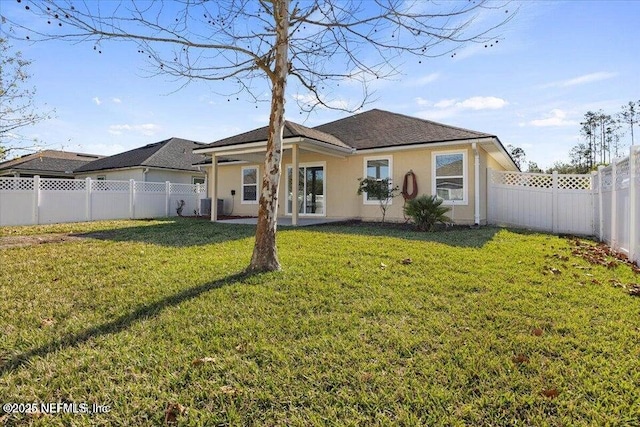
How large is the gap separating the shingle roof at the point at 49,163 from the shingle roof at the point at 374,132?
18.4m

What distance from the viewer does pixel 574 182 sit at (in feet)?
33.6

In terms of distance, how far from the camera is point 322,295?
4.15m

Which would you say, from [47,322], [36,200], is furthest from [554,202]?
[36,200]

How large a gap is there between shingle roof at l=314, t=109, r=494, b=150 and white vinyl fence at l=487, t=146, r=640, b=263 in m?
2.19

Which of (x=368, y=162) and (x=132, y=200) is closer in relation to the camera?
(x=368, y=162)

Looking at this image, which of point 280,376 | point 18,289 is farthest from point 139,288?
point 280,376

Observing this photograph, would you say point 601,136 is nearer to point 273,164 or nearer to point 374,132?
point 374,132

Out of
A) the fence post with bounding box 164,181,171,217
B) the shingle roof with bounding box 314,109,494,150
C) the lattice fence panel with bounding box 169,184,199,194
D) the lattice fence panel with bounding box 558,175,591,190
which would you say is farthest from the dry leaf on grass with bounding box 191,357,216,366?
the lattice fence panel with bounding box 169,184,199,194

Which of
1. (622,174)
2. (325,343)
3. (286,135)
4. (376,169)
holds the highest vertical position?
(286,135)

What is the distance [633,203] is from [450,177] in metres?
6.23

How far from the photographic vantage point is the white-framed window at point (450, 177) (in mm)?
11477

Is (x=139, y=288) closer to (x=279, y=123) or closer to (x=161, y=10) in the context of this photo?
(x=279, y=123)

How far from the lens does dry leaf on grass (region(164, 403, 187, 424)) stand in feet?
6.85

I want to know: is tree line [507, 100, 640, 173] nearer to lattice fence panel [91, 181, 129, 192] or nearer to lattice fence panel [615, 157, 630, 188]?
lattice fence panel [615, 157, 630, 188]
